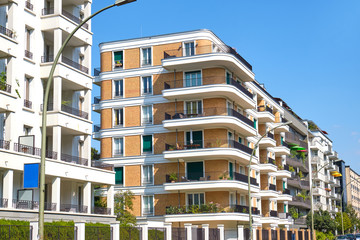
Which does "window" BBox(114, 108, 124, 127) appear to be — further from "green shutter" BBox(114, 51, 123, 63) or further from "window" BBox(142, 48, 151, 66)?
"window" BBox(142, 48, 151, 66)

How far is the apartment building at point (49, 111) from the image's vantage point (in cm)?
3256

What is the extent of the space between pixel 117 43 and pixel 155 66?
4.92m

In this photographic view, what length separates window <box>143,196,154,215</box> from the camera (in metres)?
52.4

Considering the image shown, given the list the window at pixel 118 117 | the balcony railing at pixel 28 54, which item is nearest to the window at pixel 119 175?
the window at pixel 118 117

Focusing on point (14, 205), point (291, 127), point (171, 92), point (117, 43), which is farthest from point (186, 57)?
point (291, 127)

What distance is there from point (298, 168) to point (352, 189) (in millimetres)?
63547

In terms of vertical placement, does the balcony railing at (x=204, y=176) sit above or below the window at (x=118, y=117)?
below

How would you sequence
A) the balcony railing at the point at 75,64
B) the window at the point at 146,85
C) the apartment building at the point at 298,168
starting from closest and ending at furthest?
the balcony railing at the point at 75,64, the window at the point at 146,85, the apartment building at the point at 298,168

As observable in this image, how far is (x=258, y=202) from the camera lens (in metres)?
61.8

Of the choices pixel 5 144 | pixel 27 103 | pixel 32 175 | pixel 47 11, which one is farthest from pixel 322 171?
pixel 32 175

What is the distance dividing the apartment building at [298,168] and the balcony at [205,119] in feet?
87.2

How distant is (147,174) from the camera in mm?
53219

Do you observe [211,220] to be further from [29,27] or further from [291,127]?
[291,127]

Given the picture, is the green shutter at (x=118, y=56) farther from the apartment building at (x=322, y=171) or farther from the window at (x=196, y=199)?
the apartment building at (x=322, y=171)
